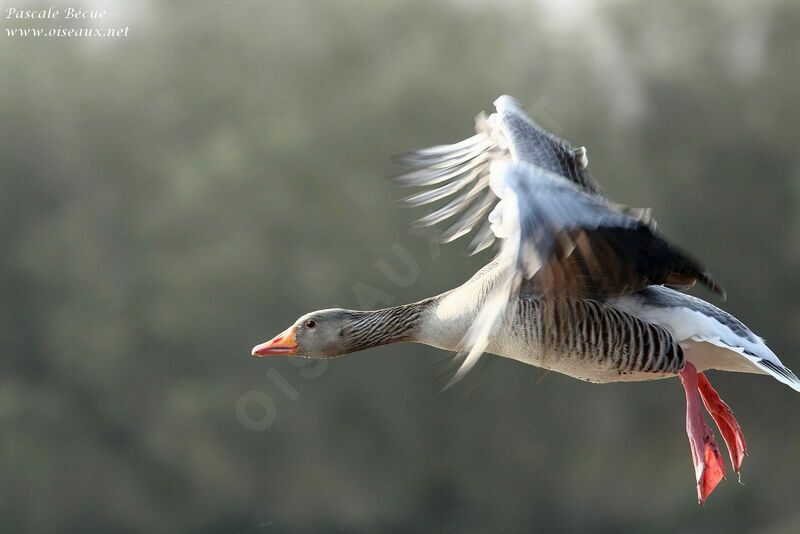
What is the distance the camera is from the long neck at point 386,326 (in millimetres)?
2492

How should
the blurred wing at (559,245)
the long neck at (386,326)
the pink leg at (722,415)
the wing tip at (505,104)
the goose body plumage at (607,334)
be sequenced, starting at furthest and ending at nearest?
the wing tip at (505,104), the pink leg at (722,415), the long neck at (386,326), the goose body plumage at (607,334), the blurred wing at (559,245)

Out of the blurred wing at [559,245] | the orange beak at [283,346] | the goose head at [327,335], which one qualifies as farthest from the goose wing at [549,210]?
the orange beak at [283,346]

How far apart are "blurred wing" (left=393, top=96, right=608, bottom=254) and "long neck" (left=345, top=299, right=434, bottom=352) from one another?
20 centimetres

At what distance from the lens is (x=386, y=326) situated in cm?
252

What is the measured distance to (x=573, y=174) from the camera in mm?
2623

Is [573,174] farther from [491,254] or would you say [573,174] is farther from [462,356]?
[462,356]

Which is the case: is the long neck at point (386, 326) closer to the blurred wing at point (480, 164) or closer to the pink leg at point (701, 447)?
the blurred wing at point (480, 164)

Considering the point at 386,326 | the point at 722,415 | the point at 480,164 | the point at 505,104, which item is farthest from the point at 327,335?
the point at 722,415

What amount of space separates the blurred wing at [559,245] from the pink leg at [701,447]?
322 mm

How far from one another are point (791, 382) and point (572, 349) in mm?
511

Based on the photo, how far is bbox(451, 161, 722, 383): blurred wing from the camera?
1800 millimetres

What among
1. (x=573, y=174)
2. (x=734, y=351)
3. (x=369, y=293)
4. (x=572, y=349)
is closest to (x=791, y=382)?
(x=734, y=351)

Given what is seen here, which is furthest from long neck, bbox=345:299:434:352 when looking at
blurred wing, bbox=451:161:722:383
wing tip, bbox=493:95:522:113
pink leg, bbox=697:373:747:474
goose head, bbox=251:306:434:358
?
pink leg, bbox=697:373:747:474

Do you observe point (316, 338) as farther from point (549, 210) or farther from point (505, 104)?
point (549, 210)
